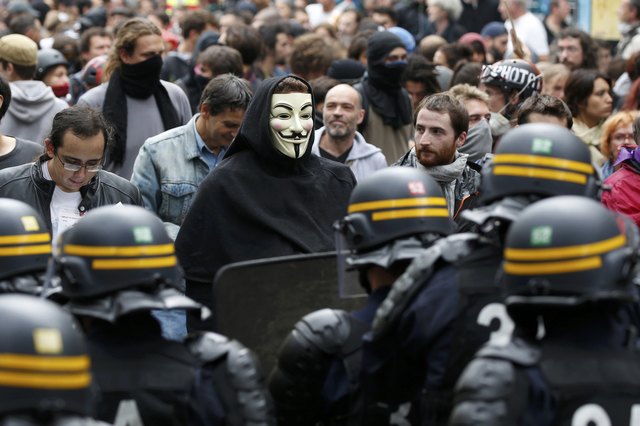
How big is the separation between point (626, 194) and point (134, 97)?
11.2 ft

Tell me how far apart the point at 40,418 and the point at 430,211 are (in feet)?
6.21

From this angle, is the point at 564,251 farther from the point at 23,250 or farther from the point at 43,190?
the point at 43,190

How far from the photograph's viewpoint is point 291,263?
5.17m

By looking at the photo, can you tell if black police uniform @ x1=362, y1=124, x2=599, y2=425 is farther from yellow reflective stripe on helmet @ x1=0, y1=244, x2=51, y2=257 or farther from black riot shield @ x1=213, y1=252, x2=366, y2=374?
yellow reflective stripe on helmet @ x1=0, y1=244, x2=51, y2=257

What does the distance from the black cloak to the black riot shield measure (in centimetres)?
98

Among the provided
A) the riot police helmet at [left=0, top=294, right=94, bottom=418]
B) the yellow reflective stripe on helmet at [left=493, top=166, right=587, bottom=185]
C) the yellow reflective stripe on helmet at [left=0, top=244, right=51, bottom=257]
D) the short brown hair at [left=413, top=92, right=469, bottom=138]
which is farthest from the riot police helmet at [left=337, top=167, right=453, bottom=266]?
the short brown hair at [left=413, top=92, right=469, bottom=138]

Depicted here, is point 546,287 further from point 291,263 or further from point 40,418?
point 291,263

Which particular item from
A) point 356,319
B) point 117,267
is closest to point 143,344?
point 117,267

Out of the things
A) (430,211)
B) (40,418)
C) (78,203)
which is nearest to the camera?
(40,418)

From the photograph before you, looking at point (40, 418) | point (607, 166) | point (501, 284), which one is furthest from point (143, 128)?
point (40, 418)

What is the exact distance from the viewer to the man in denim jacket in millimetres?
7031

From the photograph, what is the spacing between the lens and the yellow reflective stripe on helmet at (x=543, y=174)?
4.16 metres

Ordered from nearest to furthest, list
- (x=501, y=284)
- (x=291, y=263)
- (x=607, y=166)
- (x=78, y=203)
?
1. (x=501, y=284)
2. (x=291, y=263)
3. (x=78, y=203)
4. (x=607, y=166)

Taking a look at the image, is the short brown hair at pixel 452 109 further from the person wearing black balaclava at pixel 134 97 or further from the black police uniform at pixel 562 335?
the black police uniform at pixel 562 335
